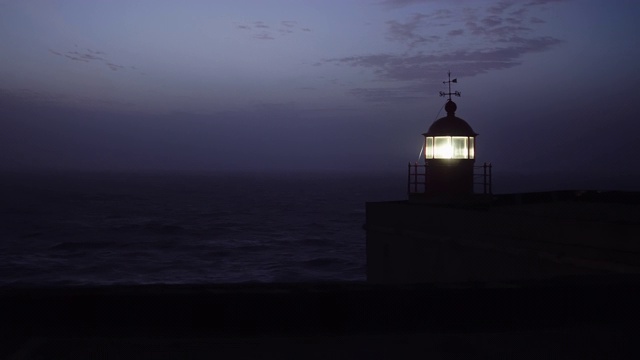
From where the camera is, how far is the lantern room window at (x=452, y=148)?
15.4m

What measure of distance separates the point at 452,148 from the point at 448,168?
1.91 feet

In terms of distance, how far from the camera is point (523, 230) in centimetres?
1080

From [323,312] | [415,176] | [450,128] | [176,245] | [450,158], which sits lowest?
[176,245]

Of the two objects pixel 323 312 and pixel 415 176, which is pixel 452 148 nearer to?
pixel 415 176

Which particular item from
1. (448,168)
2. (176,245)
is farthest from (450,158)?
(176,245)

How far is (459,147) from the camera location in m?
15.4

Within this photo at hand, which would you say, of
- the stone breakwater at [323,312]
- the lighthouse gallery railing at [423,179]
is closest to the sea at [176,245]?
the lighthouse gallery railing at [423,179]

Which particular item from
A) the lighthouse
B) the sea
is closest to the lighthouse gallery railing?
the lighthouse

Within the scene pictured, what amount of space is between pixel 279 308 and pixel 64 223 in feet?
191

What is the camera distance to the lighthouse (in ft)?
49.8

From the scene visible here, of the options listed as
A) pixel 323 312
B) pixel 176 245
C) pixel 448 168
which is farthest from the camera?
pixel 176 245

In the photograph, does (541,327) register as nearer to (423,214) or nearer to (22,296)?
(22,296)

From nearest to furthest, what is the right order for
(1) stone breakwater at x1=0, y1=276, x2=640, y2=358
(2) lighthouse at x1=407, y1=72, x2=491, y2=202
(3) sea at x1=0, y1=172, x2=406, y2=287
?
(1) stone breakwater at x1=0, y1=276, x2=640, y2=358, (2) lighthouse at x1=407, y1=72, x2=491, y2=202, (3) sea at x1=0, y1=172, x2=406, y2=287

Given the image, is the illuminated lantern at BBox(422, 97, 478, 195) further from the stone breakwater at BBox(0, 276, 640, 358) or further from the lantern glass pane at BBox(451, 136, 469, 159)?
the stone breakwater at BBox(0, 276, 640, 358)
